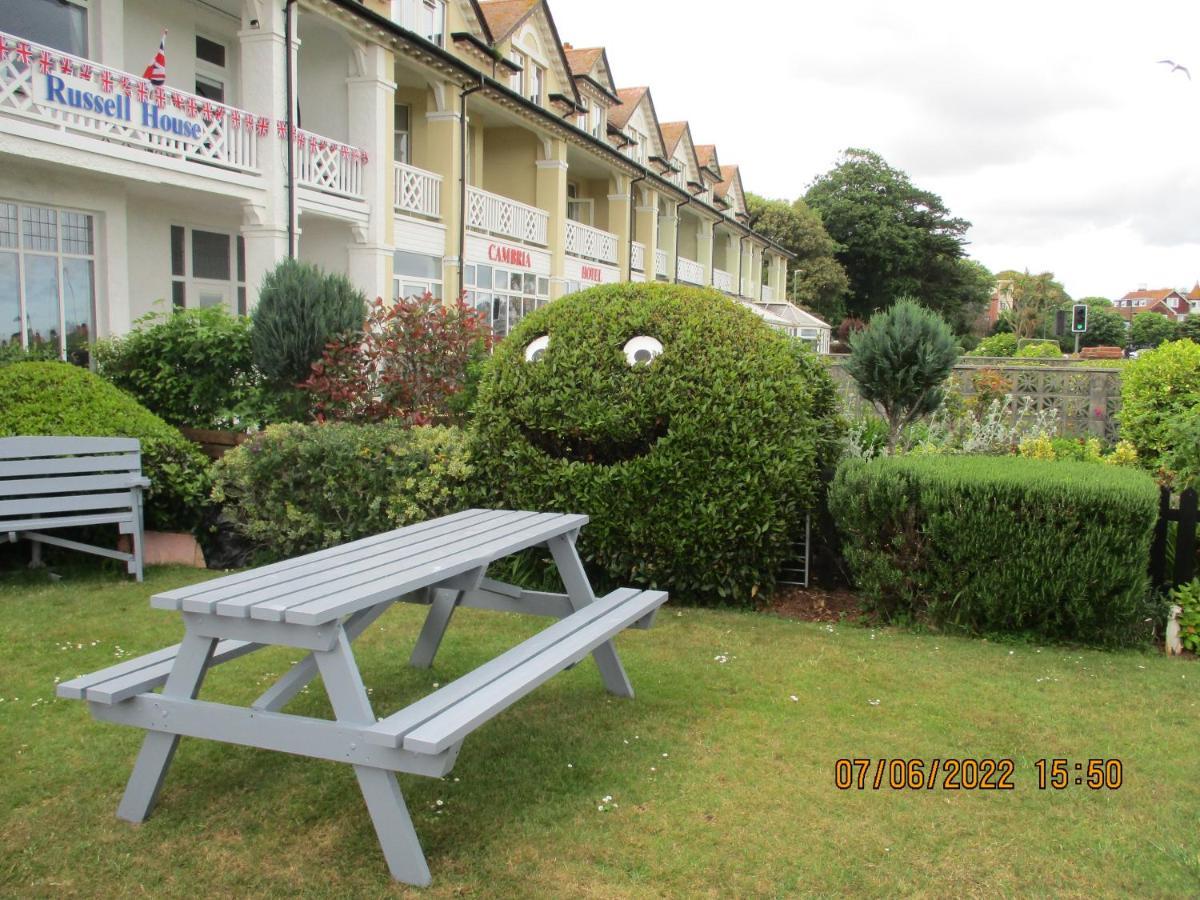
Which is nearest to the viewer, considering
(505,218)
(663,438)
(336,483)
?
(663,438)

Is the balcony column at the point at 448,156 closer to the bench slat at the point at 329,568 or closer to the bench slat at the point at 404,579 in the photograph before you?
the bench slat at the point at 329,568

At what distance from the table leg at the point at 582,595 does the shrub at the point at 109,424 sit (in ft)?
13.1

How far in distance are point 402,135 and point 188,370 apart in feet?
42.0

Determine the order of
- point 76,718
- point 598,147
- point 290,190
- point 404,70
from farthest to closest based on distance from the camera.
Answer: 1. point 598,147
2. point 404,70
3. point 290,190
4. point 76,718

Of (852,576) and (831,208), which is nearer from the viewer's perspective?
(852,576)

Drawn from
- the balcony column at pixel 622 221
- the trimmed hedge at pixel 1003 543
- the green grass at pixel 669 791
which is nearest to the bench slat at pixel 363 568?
the green grass at pixel 669 791

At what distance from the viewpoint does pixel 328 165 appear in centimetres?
1609

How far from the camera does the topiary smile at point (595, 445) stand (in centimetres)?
664

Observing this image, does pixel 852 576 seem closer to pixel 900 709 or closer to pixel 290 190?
pixel 900 709

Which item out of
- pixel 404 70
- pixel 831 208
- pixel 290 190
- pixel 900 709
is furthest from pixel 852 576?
pixel 831 208

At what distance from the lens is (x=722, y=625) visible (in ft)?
20.6

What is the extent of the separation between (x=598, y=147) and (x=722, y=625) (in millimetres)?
22378

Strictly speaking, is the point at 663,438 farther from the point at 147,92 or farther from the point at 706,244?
the point at 706,244

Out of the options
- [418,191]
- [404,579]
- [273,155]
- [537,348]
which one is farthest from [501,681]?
[418,191]
